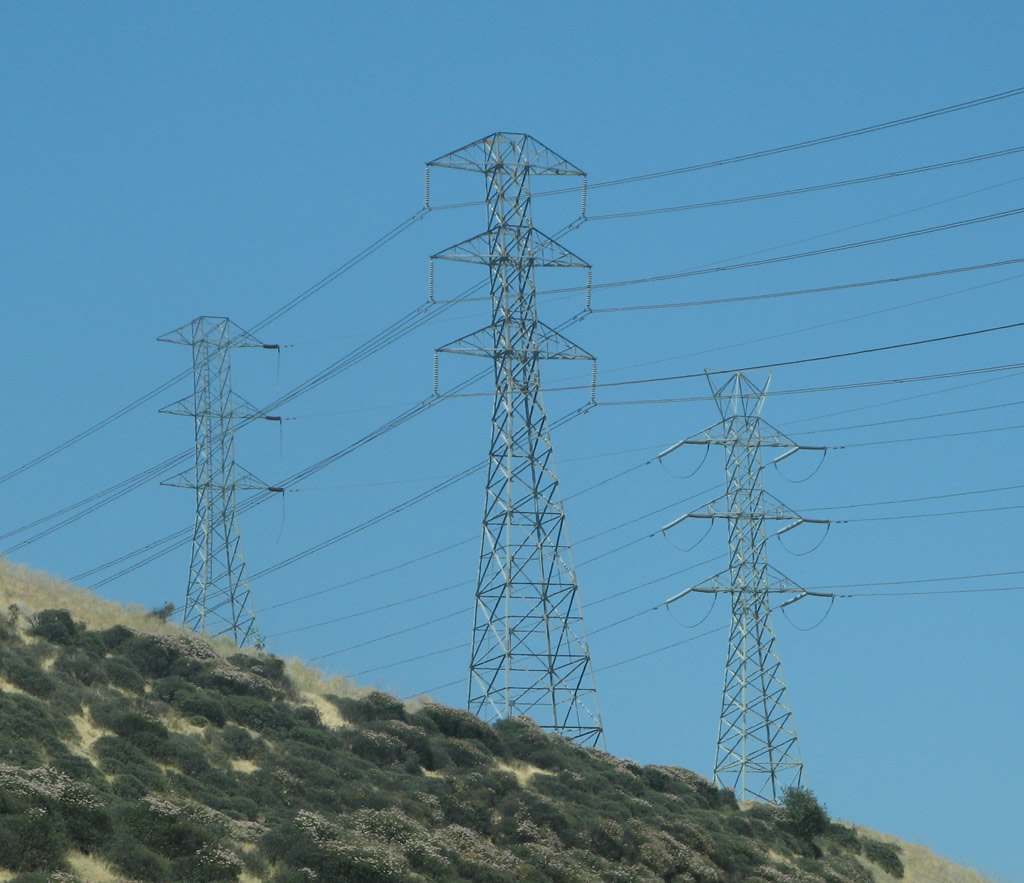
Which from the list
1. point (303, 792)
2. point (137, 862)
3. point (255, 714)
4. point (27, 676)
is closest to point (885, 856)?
point (255, 714)

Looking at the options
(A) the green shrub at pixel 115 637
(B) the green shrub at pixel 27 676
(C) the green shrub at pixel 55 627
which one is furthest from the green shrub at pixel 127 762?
(A) the green shrub at pixel 115 637

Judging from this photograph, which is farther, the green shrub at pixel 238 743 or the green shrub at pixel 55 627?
the green shrub at pixel 55 627

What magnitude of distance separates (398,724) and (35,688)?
13.0 m

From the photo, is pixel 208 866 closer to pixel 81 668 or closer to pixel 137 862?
pixel 137 862

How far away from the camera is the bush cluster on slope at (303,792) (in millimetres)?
33469

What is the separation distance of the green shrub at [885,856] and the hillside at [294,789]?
108 mm

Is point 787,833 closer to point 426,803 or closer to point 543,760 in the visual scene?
point 543,760

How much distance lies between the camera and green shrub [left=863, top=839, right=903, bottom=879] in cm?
6088

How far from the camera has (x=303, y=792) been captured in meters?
41.4

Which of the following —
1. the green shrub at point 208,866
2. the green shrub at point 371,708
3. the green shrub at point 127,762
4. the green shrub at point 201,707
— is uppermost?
the green shrub at point 371,708

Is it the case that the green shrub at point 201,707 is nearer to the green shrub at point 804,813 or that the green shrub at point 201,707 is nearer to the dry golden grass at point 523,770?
the dry golden grass at point 523,770

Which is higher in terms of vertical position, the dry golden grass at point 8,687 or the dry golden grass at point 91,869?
the dry golden grass at point 8,687

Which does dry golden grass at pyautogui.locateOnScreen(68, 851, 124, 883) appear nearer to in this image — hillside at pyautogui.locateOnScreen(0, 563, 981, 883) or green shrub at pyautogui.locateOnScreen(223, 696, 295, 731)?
hillside at pyautogui.locateOnScreen(0, 563, 981, 883)

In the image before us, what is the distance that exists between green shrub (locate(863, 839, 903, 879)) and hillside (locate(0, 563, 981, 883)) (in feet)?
0.35
